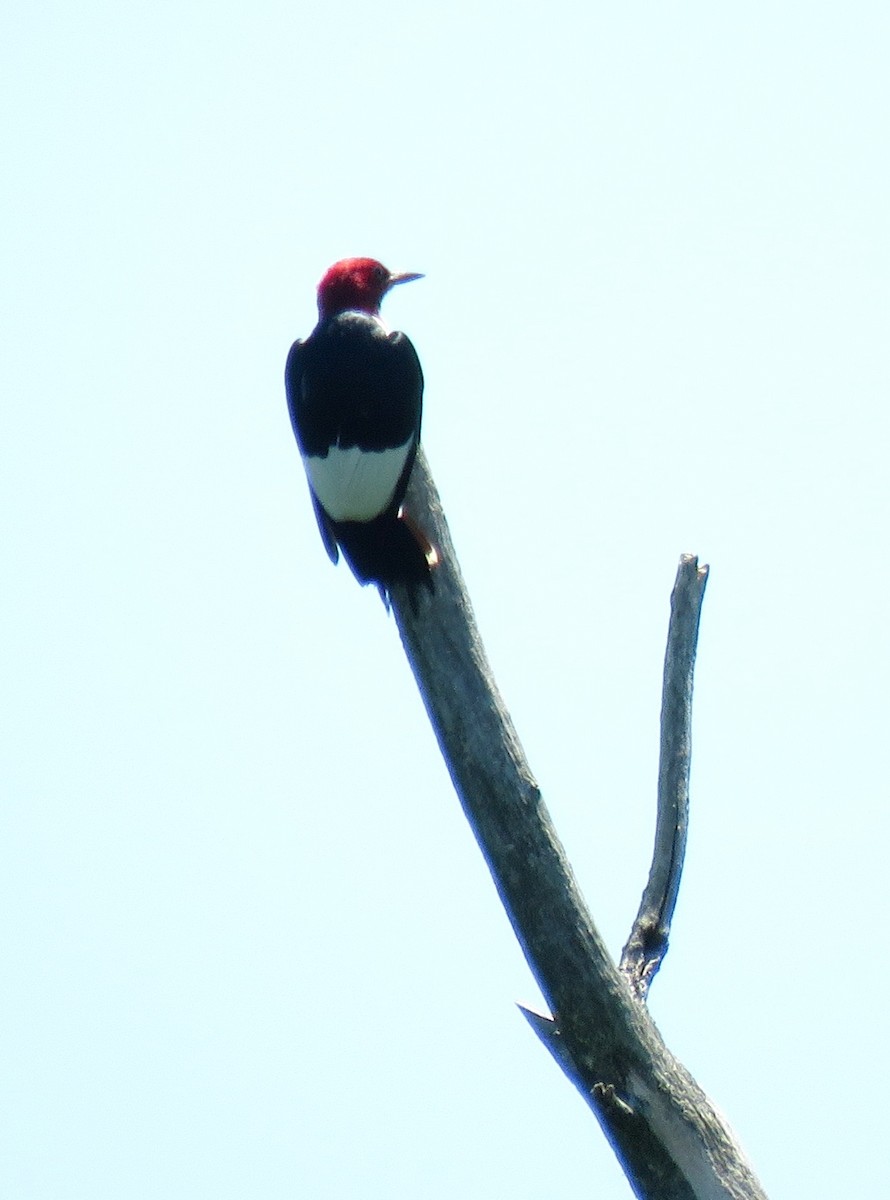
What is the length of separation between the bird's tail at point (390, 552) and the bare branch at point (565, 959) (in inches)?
6.5

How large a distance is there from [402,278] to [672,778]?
2.91m

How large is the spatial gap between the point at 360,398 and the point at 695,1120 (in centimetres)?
262

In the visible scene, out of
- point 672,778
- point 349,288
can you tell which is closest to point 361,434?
point 349,288

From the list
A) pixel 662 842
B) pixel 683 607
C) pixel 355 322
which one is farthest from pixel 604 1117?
pixel 355 322

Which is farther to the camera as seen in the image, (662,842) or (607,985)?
(662,842)

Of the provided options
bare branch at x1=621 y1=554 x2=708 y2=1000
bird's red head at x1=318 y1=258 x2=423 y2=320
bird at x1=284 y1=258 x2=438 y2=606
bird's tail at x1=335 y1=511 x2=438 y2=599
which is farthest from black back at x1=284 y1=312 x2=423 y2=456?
bare branch at x1=621 y1=554 x2=708 y2=1000

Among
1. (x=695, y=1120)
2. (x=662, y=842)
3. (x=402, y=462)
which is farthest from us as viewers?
(x=402, y=462)

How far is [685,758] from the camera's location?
420cm

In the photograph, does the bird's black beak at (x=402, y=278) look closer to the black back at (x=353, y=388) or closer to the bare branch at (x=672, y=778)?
the black back at (x=353, y=388)

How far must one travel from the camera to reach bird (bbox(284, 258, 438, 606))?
4.38 metres

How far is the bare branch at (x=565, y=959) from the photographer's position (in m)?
3.61

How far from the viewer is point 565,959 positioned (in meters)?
3.76

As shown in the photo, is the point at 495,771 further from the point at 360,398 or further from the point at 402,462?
the point at 360,398

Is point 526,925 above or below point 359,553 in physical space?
below
